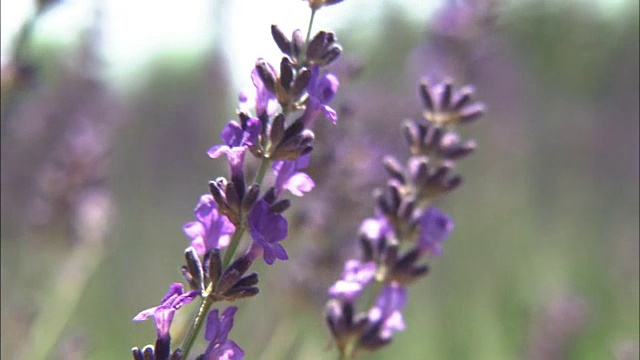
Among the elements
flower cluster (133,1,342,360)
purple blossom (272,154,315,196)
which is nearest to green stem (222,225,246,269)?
flower cluster (133,1,342,360)

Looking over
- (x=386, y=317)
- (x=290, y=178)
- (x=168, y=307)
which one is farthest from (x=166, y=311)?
(x=386, y=317)

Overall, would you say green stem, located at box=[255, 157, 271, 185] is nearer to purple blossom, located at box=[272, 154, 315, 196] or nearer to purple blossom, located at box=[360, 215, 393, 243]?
purple blossom, located at box=[272, 154, 315, 196]

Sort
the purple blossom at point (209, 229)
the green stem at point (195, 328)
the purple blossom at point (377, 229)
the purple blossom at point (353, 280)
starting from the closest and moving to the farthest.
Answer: the green stem at point (195, 328) < the purple blossom at point (209, 229) < the purple blossom at point (353, 280) < the purple blossom at point (377, 229)

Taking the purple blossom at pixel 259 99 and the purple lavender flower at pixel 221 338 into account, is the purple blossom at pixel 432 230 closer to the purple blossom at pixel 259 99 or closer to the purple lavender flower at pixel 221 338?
the purple blossom at pixel 259 99

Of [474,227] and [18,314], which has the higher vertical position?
[474,227]

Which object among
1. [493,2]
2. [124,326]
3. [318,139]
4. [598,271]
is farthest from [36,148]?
[598,271]

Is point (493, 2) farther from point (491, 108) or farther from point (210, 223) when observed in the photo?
point (491, 108)

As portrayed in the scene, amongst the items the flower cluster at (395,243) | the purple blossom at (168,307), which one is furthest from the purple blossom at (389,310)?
the purple blossom at (168,307)
